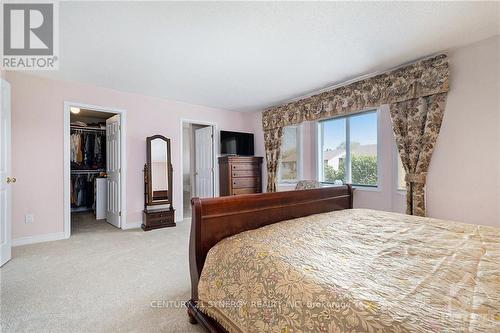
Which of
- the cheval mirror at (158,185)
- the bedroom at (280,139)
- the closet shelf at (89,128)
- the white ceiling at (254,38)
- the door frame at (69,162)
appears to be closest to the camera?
the bedroom at (280,139)

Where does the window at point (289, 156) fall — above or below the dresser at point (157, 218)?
above

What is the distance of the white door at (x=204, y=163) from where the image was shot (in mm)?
5129

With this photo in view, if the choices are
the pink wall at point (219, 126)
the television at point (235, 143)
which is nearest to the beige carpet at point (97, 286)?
the pink wall at point (219, 126)

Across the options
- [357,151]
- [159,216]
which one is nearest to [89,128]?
[159,216]

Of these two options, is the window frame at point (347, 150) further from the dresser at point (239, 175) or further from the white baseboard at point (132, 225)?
the white baseboard at point (132, 225)

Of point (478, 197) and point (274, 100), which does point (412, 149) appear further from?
point (274, 100)

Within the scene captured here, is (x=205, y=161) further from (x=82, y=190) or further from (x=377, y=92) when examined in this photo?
(x=377, y=92)

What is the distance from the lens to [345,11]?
190 centimetres

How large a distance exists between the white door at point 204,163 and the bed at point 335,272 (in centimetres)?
343

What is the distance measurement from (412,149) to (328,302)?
106 inches

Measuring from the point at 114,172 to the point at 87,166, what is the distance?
167cm

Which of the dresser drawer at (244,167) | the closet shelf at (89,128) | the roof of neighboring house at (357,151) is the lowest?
the dresser drawer at (244,167)

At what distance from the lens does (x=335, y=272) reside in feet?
3.18

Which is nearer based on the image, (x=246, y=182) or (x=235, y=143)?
(x=246, y=182)
